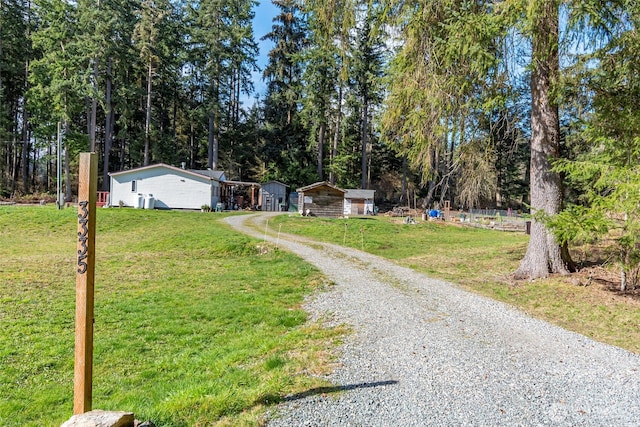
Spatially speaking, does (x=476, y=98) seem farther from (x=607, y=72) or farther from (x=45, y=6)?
(x=45, y=6)

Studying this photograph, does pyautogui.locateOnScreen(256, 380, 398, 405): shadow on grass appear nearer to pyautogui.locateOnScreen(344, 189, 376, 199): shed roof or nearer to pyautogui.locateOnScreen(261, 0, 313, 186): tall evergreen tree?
pyautogui.locateOnScreen(344, 189, 376, 199): shed roof

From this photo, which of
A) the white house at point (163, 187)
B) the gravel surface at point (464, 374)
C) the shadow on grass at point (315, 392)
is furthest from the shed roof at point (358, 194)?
the shadow on grass at point (315, 392)

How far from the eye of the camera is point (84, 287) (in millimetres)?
2785

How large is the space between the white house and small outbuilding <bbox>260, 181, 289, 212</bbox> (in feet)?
25.8

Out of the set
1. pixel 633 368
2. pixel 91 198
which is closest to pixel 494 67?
pixel 633 368

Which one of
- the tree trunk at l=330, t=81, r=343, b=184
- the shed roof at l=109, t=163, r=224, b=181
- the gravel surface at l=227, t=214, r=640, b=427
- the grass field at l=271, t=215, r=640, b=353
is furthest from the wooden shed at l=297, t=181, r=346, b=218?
the gravel surface at l=227, t=214, r=640, b=427

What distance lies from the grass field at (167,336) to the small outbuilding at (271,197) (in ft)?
75.7

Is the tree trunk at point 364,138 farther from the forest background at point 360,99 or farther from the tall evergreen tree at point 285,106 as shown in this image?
the tall evergreen tree at point 285,106

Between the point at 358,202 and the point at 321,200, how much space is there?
8.68 metres

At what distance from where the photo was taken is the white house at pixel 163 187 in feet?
92.9

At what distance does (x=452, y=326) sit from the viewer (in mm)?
5473

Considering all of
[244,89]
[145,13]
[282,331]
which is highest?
[145,13]

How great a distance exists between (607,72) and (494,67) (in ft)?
6.85

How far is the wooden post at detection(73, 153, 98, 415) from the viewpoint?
2.79 m
